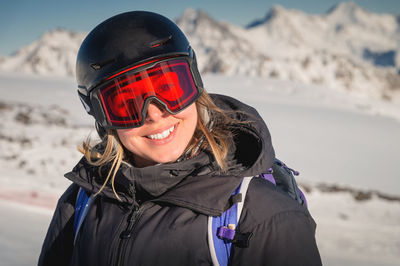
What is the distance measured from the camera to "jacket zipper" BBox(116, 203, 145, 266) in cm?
123

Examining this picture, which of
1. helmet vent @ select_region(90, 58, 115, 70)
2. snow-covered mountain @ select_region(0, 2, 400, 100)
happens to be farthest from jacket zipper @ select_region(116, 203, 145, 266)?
snow-covered mountain @ select_region(0, 2, 400, 100)

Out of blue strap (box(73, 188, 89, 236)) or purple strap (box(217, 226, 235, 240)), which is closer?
purple strap (box(217, 226, 235, 240))

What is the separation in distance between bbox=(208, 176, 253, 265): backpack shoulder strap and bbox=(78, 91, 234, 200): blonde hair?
293mm

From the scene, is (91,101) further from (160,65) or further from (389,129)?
(389,129)

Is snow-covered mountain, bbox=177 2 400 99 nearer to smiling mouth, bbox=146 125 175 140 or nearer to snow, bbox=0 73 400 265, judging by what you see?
snow, bbox=0 73 400 265

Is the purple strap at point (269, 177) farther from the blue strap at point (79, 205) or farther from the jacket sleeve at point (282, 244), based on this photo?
the blue strap at point (79, 205)

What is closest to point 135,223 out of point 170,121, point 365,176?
point 170,121

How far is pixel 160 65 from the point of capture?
1.39m

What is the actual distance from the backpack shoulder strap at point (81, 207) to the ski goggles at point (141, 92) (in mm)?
371

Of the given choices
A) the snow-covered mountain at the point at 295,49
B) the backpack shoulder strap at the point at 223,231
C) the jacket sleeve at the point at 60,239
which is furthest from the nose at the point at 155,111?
the snow-covered mountain at the point at 295,49

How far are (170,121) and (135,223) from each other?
1.55ft

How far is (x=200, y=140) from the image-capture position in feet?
4.83

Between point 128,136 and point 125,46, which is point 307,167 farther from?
point 125,46

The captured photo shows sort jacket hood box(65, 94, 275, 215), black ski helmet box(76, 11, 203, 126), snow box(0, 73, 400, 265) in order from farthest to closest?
snow box(0, 73, 400, 265), black ski helmet box(76, 11, 203, 126), jacket hood box(65, 94, 275, 215)
